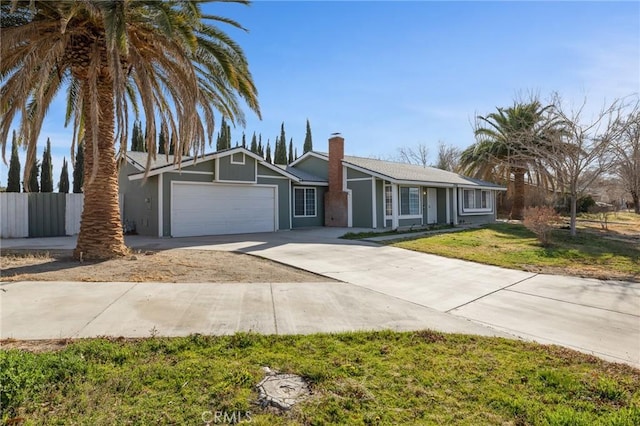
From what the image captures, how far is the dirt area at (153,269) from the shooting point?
23.8ft

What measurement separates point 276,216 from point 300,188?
9.16 ft

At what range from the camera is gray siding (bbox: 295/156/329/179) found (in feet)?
74.8

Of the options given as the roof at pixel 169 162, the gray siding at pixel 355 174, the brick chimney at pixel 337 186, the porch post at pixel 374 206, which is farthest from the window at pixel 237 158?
the porch post at pixel 374 206

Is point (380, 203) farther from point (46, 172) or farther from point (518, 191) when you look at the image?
point (46, 172)

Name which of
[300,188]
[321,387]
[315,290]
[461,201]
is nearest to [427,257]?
[315,290]

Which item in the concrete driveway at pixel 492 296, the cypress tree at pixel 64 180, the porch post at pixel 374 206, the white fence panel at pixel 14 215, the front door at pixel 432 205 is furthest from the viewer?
the cypress tree at pixel 64 180

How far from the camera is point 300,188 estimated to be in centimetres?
2109

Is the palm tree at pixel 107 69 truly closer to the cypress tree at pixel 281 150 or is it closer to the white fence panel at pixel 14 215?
the white fence panel at pixel 14 215

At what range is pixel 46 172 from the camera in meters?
27.3

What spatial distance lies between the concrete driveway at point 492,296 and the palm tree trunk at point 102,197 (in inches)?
150

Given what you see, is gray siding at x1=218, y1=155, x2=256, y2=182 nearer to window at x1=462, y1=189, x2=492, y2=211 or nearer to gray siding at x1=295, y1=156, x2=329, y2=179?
gray siding at x1=295, y1=156, x2=329, y2=179

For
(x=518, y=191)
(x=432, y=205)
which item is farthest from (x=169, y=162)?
(x=518, y=191)

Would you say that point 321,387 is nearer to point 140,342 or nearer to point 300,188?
point 140,342

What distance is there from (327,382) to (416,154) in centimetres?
4882
